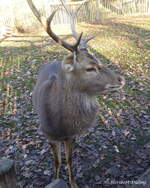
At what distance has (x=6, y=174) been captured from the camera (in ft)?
7.07

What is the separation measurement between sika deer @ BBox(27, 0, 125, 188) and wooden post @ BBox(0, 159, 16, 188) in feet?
3.39

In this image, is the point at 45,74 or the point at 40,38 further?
the point at 40,38

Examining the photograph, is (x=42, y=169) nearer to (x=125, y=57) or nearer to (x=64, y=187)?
(x=64, y=187)

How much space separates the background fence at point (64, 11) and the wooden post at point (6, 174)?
12390 millimetres

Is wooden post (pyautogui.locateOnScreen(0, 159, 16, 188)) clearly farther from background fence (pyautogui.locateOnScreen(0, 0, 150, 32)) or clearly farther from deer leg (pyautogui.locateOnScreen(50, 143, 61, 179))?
background fence (pyautogui.locateOnScreen(0, 0, 150, 32))

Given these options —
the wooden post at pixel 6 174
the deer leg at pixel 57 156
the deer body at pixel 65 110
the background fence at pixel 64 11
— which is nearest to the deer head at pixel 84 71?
the deer body at pixel 65 110

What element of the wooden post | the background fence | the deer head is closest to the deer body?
the deer head

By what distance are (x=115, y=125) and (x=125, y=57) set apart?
4907mm

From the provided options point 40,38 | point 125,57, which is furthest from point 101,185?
point 40,38

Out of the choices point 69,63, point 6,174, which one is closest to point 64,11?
point 69,63

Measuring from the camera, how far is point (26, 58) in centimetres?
988

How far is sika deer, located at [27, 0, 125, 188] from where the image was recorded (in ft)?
9.57

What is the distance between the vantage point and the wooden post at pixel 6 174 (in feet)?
7.00

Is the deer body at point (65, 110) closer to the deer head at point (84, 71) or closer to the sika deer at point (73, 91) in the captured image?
the sika deer at point (73, 91)
